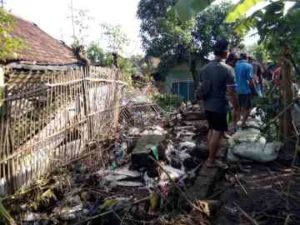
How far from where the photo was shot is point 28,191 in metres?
5.32

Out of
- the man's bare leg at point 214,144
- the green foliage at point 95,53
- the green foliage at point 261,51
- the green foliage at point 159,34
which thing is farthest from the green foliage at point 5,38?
the green foliage at point 159,34

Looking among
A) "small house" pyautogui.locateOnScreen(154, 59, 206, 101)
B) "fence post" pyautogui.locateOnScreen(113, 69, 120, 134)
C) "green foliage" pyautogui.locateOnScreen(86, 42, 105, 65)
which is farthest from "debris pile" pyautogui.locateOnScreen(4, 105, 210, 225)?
"small house" pyautogui.locateOnScreen(154, 59, 206, 101)

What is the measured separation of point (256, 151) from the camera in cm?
577

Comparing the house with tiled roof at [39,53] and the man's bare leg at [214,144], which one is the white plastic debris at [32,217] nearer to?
the man's bare leg at [214,144]

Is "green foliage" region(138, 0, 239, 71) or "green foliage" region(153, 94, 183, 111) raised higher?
"green foliage" region(138, 0, 239, 71)

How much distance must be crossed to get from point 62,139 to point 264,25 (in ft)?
11.7

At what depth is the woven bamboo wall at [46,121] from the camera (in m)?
5.06

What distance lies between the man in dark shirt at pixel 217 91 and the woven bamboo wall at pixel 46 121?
90.2 inches

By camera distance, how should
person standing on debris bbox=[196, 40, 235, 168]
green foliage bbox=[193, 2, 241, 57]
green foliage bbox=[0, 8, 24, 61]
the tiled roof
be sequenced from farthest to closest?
green foliage bbox=[193, 2, 241, 57] → the tiled roof → person standing on debris bbox=[196, 40, 235, 168] → green foliage bbox=[0, 8, 24, 61]

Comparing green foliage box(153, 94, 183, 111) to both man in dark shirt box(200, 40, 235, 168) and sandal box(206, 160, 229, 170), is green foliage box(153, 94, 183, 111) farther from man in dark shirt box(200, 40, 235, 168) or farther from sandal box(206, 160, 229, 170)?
sandal box(206, 160, 229, 170)

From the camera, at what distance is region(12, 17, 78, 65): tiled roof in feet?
33.6

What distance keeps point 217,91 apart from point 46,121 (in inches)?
97.6

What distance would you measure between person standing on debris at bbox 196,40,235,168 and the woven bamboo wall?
2256 millimetres

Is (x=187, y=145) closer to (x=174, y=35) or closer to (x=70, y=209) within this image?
(x=70, y=209)
